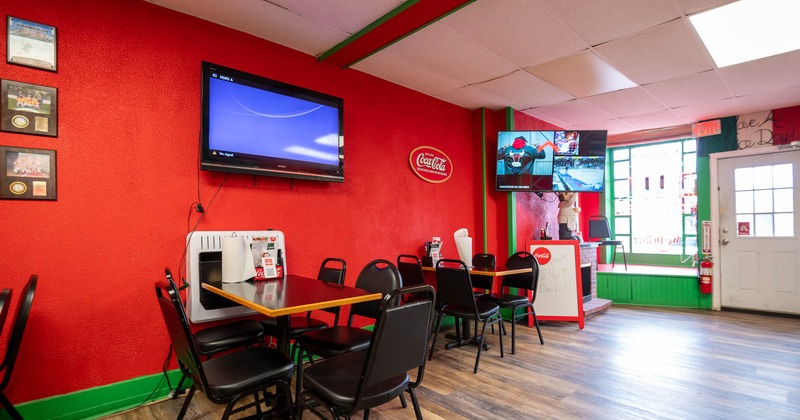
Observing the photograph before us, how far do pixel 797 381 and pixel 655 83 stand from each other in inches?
114

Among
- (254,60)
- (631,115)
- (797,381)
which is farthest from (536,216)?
(254,60)

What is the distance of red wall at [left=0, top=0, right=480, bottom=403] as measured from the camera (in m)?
2.23

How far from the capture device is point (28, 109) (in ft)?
7.20

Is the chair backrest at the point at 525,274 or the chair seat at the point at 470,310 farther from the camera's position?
the chair backrest at the point at 525,274

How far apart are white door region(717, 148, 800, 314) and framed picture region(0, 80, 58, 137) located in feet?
23.5

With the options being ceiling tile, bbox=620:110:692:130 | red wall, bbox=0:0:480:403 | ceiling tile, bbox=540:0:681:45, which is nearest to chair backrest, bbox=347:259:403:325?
red wall, bbox=0:0:480:403

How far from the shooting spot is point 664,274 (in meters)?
5.72

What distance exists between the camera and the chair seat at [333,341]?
2180mm

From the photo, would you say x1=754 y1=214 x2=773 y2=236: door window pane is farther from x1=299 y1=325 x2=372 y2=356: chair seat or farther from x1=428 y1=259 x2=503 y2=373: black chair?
x1=299 y1=325 x2=372 y2=356: chair seat

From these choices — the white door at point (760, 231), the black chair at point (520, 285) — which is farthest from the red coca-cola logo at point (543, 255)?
the white door at point (760, 231)

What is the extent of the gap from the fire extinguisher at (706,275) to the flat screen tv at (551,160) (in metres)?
2.07

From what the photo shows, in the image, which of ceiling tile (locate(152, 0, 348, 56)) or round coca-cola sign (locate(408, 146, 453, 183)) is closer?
ceiling tile (locate(152, 0, 348, 56))

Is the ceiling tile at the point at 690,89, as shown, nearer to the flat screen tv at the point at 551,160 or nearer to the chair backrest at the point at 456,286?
the flat screen tv at the point at 551,160

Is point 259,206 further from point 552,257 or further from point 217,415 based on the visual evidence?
point 552,257
